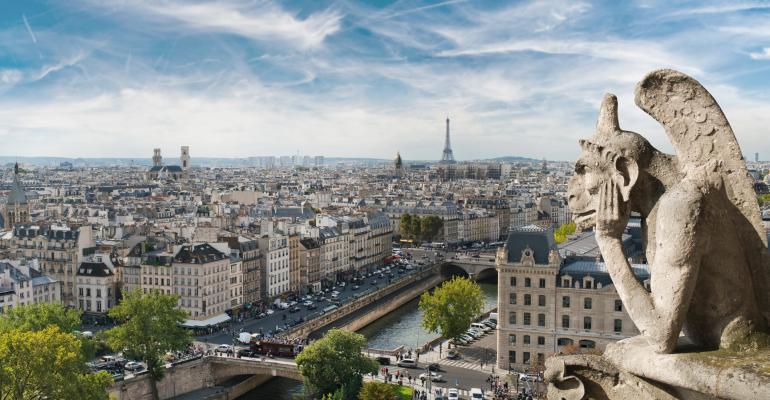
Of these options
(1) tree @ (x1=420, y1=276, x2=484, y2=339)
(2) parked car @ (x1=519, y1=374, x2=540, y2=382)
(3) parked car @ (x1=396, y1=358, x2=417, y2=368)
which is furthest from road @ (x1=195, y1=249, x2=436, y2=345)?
(2) parked car @ (x1=519, y1=374, x2=540, y2=382)

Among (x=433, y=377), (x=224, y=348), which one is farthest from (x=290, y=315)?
(x=433, y=377)

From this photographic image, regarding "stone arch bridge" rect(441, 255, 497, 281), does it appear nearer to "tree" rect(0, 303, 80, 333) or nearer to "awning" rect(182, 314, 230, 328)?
"awning" rect(182, 314, 230, 328)

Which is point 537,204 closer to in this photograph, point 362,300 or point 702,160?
point 362,300

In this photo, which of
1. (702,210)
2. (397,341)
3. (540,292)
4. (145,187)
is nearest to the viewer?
(702,210)

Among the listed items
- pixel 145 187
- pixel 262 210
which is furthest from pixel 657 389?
pixel 145 187

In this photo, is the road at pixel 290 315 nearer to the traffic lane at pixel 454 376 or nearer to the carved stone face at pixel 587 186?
the traffic lane at pixel 454 376

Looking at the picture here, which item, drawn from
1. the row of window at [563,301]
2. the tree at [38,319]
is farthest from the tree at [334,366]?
the tree at [38,319]

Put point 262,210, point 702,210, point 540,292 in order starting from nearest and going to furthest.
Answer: point 702,210, point 540,292, point 262,210
